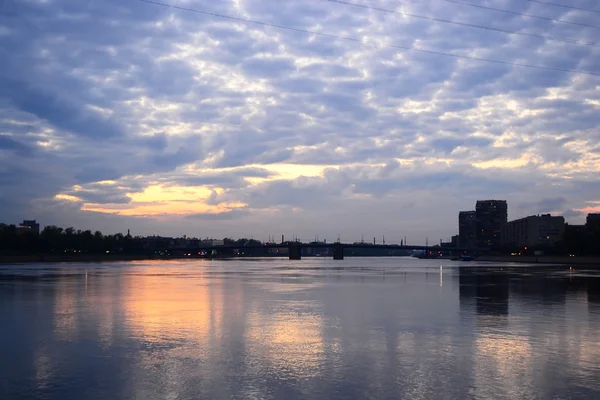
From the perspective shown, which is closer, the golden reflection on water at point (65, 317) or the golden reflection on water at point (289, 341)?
the golden reflection on water at point (289, 341)

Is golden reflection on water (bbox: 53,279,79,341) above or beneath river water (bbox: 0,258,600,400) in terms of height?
beneath

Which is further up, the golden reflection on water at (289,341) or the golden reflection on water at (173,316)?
the golden reflection on water at (289,341)

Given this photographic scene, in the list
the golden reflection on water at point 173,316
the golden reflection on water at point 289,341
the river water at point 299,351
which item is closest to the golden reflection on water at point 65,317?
the river water at point 299,351

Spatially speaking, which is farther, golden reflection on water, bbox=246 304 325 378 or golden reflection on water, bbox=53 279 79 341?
golden reflection on water, bbox=53 279 79 341

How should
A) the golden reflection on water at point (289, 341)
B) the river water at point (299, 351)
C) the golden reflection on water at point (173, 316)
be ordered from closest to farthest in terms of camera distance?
1. the river water at point (299, 351)
2. the golden reflection on water at point (289, 341)
3. the golden reflection on water at point (173, 316)

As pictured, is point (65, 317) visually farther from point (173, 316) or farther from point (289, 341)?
point (289, 341)

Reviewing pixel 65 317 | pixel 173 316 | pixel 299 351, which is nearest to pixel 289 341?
pixel 299 351

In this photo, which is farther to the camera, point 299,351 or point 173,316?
point 173,316

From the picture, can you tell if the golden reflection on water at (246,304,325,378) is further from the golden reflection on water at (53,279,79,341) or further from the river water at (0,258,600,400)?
the golden reflection on water at (53,279,79,341)

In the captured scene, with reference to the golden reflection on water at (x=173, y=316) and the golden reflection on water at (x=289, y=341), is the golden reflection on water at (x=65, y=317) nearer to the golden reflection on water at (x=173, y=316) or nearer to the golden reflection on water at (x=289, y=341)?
the golden reflection on water at (x=173, y=316)

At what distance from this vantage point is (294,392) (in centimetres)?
1262

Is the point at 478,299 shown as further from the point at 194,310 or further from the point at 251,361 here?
the point at 251,361

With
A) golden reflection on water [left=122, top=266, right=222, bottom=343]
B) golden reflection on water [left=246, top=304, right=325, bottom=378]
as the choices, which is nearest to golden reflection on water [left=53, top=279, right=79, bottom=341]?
golden reflection on water [left=122, top=266, right=222, bottom=343]

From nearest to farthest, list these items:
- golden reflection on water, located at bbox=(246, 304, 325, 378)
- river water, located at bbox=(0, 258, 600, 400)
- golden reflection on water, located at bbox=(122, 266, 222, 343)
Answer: river water, located at bbox=(0, 258, 600, 400) < golden reflection on water, located at bbox=(246, 304, 325, 378) < golden reflection on water, located at bbox=(122, 266, 222, 343)
